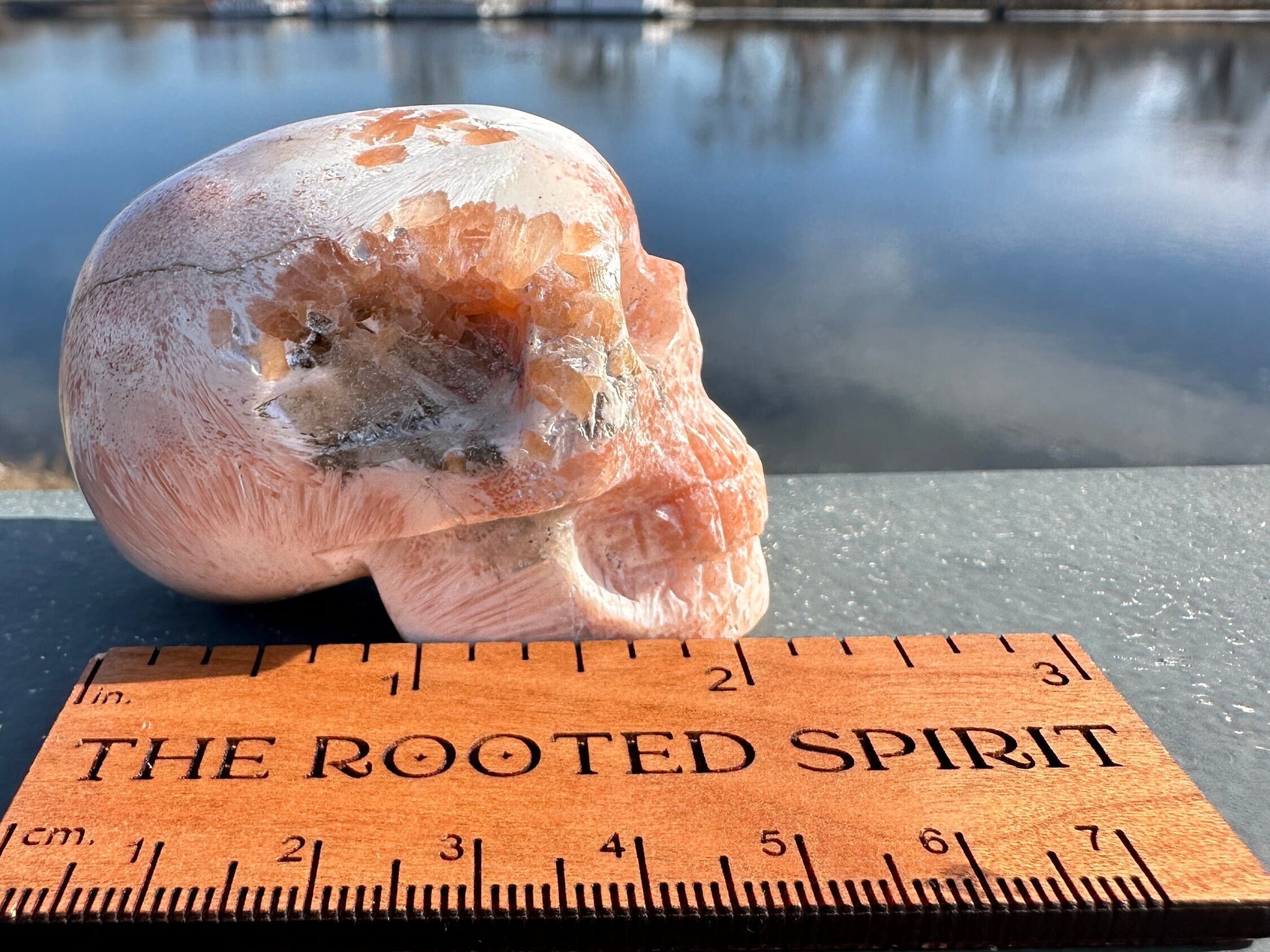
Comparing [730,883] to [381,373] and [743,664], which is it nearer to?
[743,664]

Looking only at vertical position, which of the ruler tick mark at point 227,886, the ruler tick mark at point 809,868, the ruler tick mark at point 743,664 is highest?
the ruler tick mark at point 227,886

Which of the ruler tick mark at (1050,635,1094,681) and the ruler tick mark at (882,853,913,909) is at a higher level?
the ruler tick mark at (882,853,913,909)

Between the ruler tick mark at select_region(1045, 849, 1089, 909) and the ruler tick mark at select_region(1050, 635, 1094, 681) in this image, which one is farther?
the ruler tick mark at select_region(1050, 635, 1094, 681)

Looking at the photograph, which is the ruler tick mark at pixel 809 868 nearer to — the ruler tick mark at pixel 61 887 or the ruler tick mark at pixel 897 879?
the ruler tick mark at pixel 897 879

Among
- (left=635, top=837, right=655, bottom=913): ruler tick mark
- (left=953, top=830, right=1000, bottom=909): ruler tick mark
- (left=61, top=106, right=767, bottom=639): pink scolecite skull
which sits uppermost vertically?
(left=61, top=106, right=767, bottom=639): pink scolecite skull

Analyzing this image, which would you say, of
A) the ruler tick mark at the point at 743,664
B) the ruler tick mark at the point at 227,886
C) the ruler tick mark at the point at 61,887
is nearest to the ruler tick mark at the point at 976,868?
the ruler tick mark at the point at 743,664

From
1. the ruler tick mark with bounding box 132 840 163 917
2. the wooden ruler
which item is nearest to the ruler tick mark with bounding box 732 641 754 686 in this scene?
the wooden ruler

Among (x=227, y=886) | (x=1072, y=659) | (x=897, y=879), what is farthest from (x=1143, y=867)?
(x=227, y=886)

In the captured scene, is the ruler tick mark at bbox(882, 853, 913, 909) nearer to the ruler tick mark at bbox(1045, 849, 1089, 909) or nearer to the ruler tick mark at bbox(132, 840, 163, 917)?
the ruler tick mark at bbox(1045, 849, 1089, 909)

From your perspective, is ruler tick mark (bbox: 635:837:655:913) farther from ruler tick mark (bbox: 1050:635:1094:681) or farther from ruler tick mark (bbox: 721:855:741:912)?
ruler tick mark (bbox: 1050:635:1094:681)
